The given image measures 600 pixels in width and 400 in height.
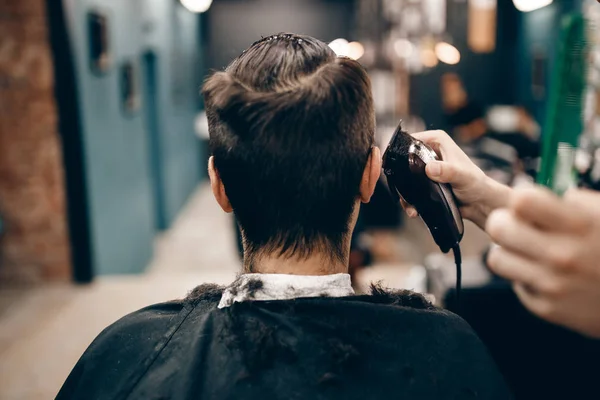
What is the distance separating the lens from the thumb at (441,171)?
108cm

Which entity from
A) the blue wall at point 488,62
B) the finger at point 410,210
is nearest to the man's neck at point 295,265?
the finger at point 410,210

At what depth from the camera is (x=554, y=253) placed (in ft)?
1.39

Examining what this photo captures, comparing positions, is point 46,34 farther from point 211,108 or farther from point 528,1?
point 528,1

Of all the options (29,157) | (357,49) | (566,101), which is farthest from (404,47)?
(566,101)

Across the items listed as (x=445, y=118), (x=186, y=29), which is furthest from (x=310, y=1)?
(x=445, y=118)

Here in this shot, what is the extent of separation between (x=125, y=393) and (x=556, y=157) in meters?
0.77

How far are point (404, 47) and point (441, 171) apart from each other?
22.9ft

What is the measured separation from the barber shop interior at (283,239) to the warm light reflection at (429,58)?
2.12 meters

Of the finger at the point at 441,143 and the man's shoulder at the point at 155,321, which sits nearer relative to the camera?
the man's shoulder at the point at 155,321

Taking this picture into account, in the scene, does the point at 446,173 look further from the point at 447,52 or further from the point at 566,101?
the point at 447,52

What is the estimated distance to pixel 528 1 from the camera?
17.5 ft

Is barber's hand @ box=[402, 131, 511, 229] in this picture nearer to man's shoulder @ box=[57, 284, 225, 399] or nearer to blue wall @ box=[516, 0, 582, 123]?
man's shoulder @ box=[57, 284, 225, 399]

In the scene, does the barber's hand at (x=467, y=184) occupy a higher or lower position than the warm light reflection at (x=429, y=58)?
lower

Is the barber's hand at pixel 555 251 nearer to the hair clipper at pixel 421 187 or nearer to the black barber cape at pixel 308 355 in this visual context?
the black barber cape at pixel 308 355
